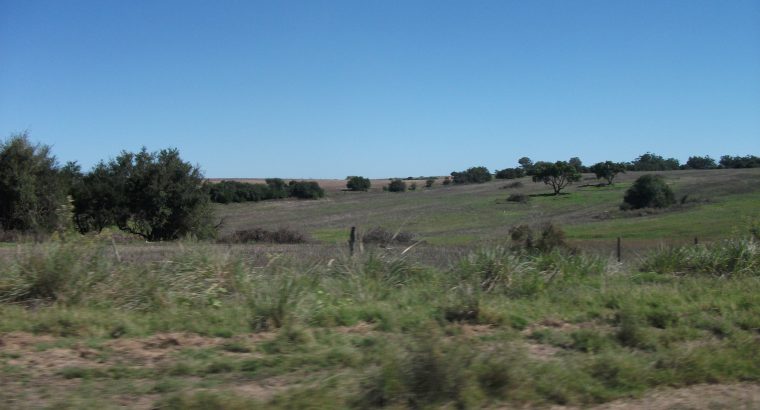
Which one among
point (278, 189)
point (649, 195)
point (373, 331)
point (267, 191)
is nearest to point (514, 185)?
point (278, 189)

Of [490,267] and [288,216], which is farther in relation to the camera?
[288,216]

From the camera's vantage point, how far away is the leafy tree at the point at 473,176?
103m

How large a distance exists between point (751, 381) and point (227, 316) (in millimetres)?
5567

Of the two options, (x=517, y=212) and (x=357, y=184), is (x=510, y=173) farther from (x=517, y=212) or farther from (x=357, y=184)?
(x=517, y=212)

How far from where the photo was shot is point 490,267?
1059cm

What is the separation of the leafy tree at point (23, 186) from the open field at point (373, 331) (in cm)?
2357

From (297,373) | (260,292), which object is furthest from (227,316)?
(297,373)

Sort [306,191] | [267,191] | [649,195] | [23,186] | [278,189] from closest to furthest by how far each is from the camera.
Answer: [23,186]
[649,195]
[267,191]
[278,189]
[306,191]

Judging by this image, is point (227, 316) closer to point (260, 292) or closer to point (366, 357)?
point (260, 292)

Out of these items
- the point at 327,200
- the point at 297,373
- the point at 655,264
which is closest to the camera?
the point at 297,373

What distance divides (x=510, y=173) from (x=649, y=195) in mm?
51989

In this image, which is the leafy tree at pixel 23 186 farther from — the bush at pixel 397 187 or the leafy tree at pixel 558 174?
the bush at pixel 397 187

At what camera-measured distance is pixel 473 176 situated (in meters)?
105

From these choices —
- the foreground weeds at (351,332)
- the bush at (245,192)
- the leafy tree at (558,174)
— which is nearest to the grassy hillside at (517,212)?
the leafy tree at (558,174)
